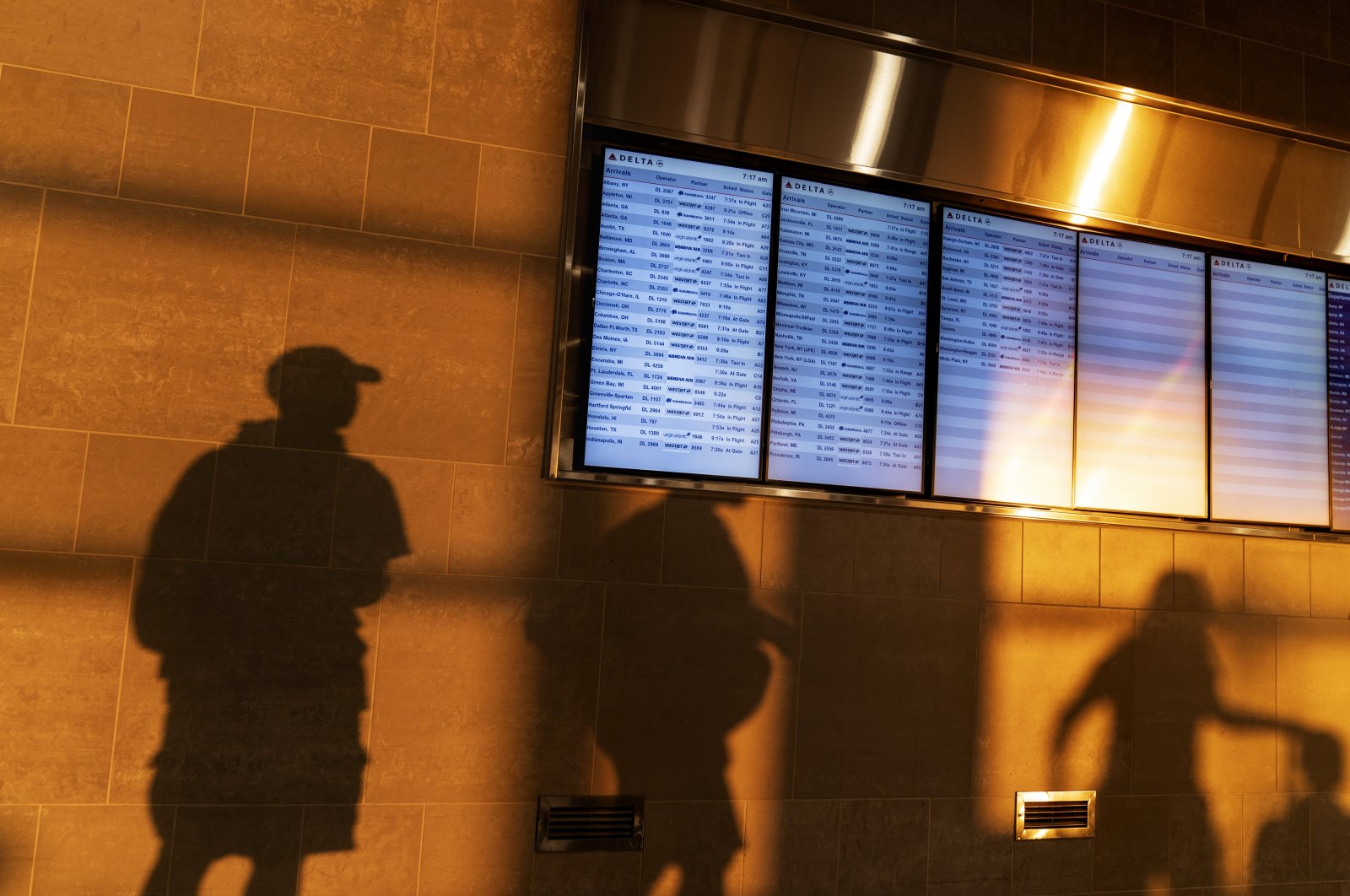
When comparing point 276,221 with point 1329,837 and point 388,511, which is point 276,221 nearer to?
point 388,511

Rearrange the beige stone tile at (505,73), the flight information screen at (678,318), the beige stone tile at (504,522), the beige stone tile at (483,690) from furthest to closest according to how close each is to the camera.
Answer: the flight information screen at (678,318)
the beige stone tile at (505,73)
the beige stone tile at (504,522)
the beige stone tile at (483,690)

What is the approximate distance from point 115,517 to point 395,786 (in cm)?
116

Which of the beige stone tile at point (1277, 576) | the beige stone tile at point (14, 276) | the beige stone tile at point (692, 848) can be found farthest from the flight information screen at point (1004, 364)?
the beige stone tile at point (14, 276)

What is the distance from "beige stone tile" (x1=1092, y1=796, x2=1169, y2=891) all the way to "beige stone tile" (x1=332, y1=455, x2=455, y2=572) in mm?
2702

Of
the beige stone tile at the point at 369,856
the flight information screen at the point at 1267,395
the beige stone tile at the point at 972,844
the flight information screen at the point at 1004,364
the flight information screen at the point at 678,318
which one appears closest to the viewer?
the beige stone tile at the point at 369,856

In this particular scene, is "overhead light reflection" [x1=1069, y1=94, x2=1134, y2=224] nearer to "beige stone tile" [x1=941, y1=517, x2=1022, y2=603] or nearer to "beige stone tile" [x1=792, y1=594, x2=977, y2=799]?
"beige stone tile" [x1=941, y1=517, x2=1022, y2=603]

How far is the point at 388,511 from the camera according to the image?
3020 mm

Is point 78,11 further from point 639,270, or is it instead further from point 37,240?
point 639,270

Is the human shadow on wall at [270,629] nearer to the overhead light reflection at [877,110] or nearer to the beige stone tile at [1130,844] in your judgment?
the overhead light reflection at [877,110]

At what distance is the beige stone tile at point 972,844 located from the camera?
3469 millimetres

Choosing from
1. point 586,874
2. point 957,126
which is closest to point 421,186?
point 957,126

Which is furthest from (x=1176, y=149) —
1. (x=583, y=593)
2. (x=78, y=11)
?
(x=78, y=11)

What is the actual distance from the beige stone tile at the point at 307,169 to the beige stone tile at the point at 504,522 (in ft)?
3.02

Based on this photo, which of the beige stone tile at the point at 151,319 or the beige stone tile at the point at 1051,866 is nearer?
the beige stone tile at the point at 151,319
